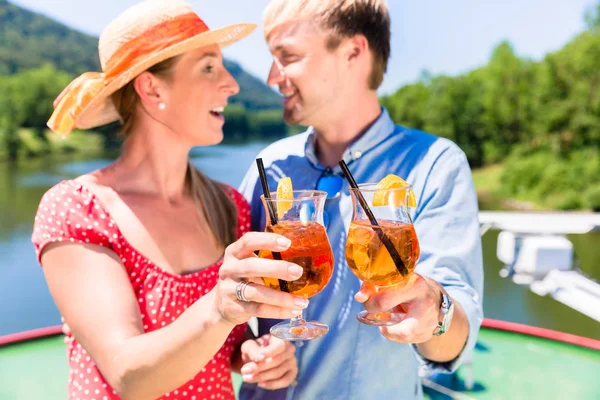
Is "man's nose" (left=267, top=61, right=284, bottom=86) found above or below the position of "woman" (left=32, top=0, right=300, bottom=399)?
above

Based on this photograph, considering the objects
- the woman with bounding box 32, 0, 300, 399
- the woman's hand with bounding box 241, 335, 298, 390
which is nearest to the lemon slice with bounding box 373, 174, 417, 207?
the woman with bounding box 32, 0, 300, 399

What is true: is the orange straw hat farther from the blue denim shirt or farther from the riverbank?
the riverbank

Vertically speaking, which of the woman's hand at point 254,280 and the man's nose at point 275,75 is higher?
the man's nose at point 275,75

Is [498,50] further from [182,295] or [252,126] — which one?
[182,295]

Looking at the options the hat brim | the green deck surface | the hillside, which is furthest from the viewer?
the hillside

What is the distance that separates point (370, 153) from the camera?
7.06ft

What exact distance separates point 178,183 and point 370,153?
75 centimetres

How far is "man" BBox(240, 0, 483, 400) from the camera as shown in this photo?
1829 millimetres

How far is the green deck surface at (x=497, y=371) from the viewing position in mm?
4430

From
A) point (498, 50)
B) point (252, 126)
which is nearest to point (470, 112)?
point (498, 50)

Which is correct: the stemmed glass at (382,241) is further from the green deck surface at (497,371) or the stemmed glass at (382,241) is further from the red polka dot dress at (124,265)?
the green deck surface at (497,371)

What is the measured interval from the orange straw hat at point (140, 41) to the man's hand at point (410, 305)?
109 centimetres

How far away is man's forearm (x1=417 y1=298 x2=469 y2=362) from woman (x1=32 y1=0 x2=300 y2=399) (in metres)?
0.47

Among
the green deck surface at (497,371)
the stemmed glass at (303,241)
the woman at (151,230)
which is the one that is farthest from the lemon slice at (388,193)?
the green deck surface at (497,371)
